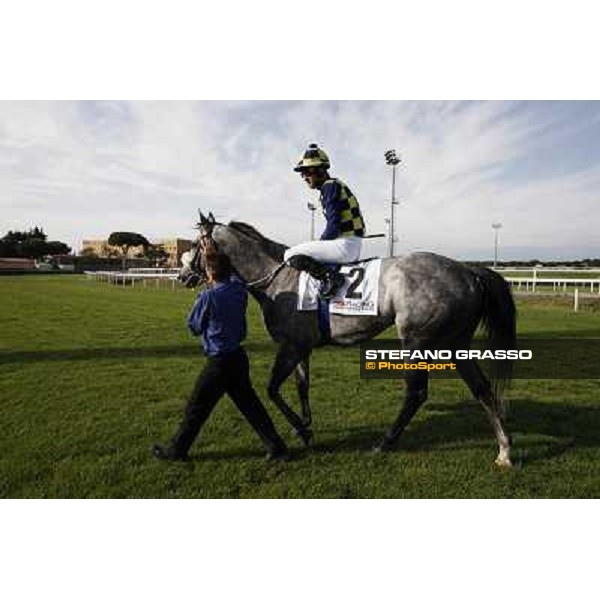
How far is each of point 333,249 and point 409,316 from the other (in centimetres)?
86

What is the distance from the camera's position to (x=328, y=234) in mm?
3895

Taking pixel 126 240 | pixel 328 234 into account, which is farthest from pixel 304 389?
pixel 126 240

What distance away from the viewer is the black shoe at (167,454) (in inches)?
140

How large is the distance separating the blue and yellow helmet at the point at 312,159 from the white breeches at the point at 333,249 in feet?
2.14

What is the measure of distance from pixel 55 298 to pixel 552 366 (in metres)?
12.4

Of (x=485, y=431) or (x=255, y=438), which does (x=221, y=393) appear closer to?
(x=255, y=438)

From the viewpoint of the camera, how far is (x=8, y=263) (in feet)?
20.3

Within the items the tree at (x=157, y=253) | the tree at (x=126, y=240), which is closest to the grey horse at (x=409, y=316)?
the tree at (x=126, y=240)

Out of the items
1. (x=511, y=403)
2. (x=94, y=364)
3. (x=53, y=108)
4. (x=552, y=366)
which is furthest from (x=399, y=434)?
(x=94, y=364)

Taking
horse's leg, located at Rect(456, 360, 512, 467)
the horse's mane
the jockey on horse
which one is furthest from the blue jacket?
horse's leg, located at Rect(456, 360, 512, 467)

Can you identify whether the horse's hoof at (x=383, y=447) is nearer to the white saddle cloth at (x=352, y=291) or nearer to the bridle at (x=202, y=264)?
the white saddle cloth at (x=352, y=291)

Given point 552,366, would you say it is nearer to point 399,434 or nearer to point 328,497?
point 399,434

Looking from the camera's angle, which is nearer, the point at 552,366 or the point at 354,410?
the point at 354,410

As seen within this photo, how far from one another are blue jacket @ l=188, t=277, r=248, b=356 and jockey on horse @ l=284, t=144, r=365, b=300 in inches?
27.4
